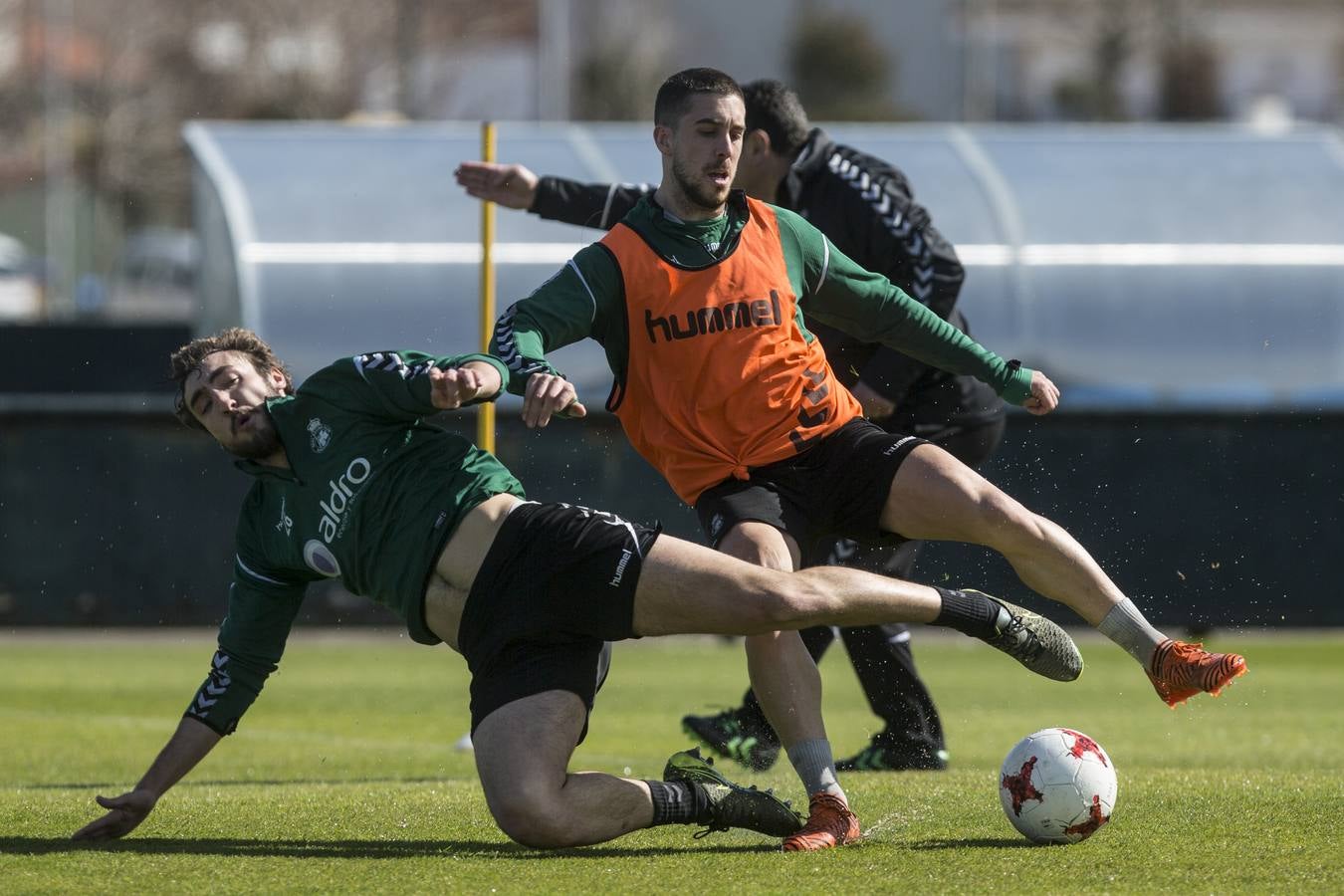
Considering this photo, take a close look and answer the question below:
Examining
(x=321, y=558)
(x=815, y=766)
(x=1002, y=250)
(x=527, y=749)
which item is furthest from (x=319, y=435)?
(x=1002, y=250)

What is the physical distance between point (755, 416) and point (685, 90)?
1.06 meters

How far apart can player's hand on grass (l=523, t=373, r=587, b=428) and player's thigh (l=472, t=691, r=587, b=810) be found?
2.69 feet

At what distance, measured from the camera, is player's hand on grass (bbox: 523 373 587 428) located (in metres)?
5.61

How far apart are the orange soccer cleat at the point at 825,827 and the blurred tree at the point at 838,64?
141 feet

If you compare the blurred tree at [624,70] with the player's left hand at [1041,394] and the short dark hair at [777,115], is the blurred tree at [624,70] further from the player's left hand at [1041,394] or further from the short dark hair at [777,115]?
the player's left hand at [1041,394]

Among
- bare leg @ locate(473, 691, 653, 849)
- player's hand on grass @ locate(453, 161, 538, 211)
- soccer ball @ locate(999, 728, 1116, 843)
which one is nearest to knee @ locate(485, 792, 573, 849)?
bare leg @ locate(473, 691, 653, 849)

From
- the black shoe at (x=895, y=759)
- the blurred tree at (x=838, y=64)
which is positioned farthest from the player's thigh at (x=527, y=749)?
the blurred tree at (x=838, y=64)

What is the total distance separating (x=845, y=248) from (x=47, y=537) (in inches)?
A: 342

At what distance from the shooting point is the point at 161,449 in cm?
1491

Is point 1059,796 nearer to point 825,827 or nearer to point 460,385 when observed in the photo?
point 825,827

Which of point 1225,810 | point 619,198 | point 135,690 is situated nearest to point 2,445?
point 135,690

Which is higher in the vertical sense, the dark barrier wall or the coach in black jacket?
the coach in black jacket

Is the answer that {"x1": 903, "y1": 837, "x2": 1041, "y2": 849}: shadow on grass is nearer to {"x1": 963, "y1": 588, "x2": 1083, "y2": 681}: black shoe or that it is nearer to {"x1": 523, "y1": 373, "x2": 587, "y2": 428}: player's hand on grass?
{"x1": 963, "y1": 588, "x2": 1083, "y2": 681}: black shoe

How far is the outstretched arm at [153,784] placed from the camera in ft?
19.6
